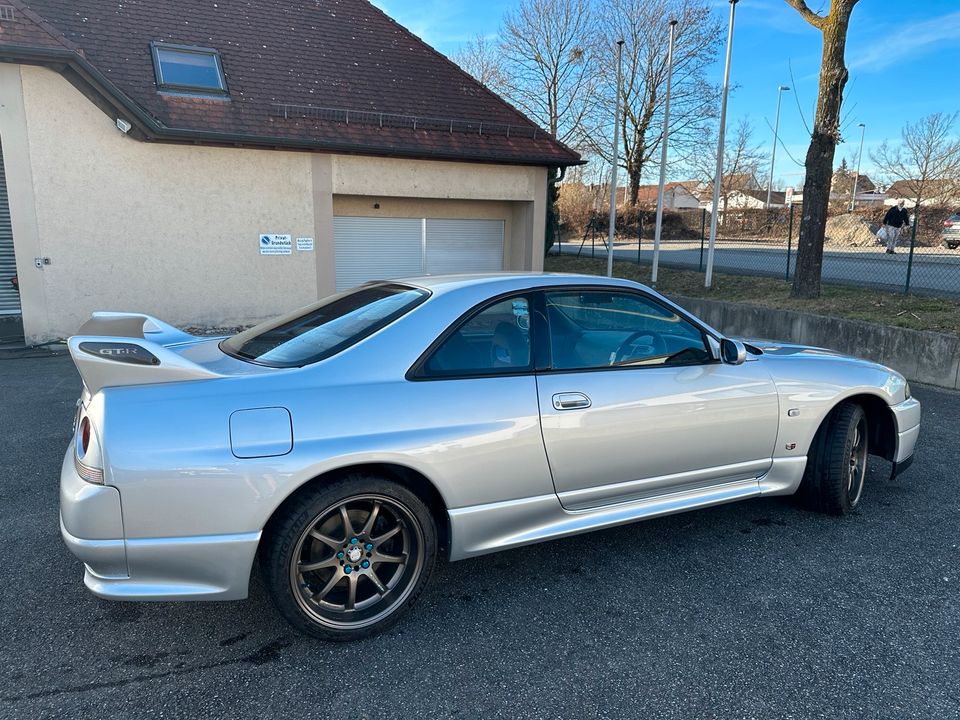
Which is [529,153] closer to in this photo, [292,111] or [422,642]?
[292,111]

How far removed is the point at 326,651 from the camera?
2.72 meters

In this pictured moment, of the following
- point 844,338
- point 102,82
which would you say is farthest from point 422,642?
point 102,82

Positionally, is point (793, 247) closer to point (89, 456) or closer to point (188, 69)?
point (188, 69)

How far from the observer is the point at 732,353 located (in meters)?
3.56

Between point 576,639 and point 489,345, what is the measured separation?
1338mm

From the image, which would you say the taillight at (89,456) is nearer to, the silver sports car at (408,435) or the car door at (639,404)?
the silver sports car at (408,435)

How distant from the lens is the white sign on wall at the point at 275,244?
11.1m

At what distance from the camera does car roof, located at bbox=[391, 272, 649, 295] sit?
3.23m

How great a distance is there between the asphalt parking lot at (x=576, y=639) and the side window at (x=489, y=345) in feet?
3.60

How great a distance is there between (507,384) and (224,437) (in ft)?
4.00

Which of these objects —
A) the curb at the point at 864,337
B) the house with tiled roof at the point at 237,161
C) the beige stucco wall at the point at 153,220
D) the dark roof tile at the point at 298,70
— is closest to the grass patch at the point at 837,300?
the curb at the point at 864,337

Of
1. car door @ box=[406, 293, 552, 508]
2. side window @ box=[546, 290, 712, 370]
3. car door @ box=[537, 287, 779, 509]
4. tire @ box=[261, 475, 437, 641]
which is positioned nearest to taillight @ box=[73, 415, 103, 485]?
tire @ box=[261, 475, 437, 641]

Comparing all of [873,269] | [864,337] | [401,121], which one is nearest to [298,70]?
[401,121]

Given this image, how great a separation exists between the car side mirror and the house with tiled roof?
29.1 ft
